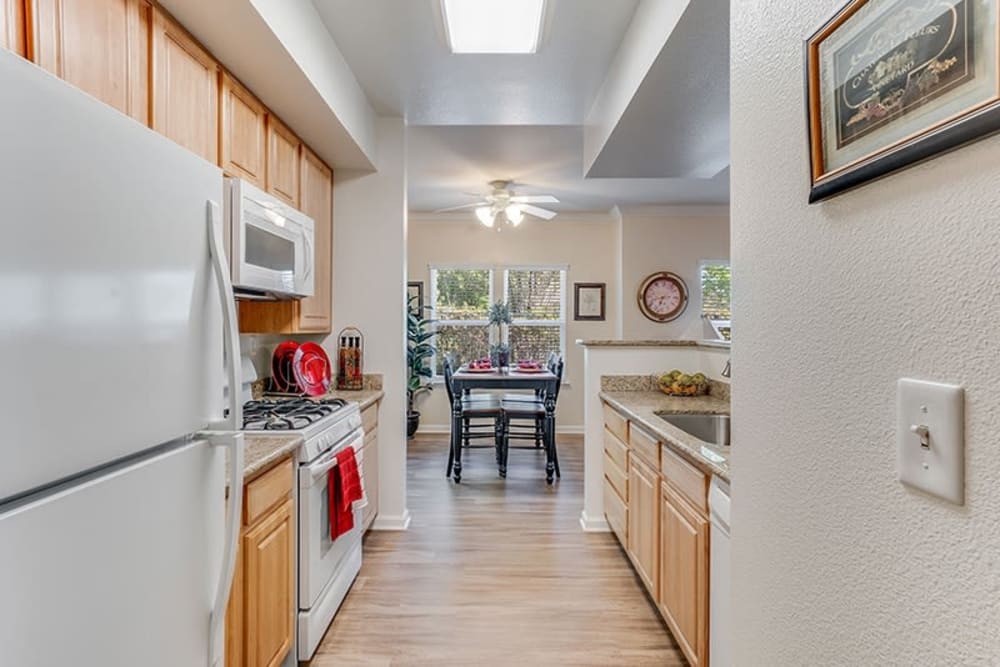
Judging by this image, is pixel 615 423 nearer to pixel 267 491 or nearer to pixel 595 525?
pixel 595 525

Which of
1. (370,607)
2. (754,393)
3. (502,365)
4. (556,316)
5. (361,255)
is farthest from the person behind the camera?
(556,316)

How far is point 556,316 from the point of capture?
611cm

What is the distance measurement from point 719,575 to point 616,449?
4.36ft

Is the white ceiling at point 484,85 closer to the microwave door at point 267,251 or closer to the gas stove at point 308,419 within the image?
the microwave door at point 267,251

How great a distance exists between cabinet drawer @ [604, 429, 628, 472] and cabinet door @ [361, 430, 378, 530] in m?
1.38

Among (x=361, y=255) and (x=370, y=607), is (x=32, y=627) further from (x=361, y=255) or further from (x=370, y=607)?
(x=361, y=255)

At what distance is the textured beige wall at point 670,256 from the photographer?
5.64 metres

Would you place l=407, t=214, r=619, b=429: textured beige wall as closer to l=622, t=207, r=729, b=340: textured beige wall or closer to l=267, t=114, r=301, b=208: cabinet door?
l=622, t=207, r=729, b=340: textured beige wall

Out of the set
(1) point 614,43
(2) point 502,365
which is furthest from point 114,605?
(2) point 502,365

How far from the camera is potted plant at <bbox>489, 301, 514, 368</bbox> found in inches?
190

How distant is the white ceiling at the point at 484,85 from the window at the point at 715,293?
4.38 ft

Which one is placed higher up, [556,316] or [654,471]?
[556,316]

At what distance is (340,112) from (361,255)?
942 millimetres

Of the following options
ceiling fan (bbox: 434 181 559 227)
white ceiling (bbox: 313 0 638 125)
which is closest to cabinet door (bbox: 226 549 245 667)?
white ceiling (bbox: 313 0 638 125)
